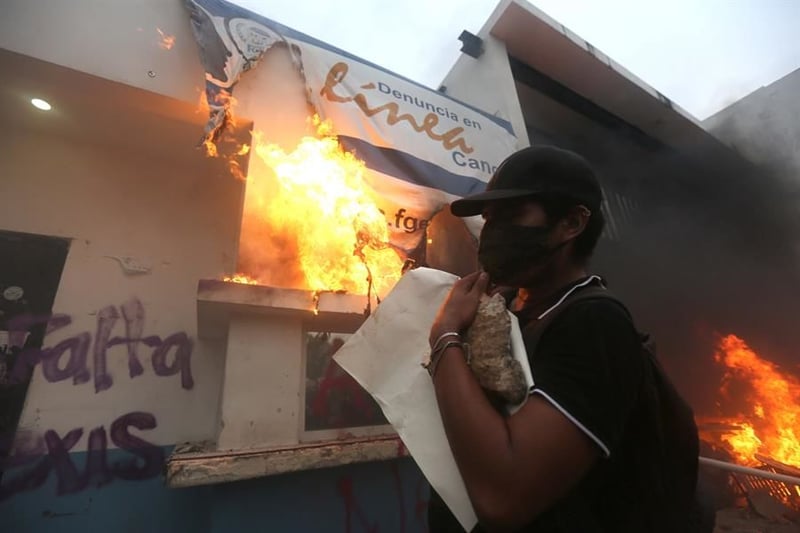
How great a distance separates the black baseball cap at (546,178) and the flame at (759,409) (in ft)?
28.5

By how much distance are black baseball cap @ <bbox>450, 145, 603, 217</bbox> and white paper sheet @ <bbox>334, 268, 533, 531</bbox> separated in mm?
404

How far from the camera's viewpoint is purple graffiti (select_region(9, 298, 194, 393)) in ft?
11.6

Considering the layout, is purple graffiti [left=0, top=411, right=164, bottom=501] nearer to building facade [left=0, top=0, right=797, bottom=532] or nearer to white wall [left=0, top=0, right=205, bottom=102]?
building facade [left=0, top=0, right=797, bottom=532]

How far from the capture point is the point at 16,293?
3.64 m

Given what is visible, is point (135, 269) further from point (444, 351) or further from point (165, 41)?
point (444, 351)

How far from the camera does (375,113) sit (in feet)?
12.3

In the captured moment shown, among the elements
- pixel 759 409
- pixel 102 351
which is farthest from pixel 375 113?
pixel 759 409

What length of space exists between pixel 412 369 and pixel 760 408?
10.1m

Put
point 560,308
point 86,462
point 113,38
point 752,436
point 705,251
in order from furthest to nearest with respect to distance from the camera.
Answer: point 705,251 < point 752,436 < point 86,462 < point 113,38 < point 560,308

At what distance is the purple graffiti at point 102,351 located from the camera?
3.55 meters

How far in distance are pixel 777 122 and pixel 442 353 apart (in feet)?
34.4

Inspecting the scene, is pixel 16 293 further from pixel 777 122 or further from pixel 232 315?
pixel 777 122

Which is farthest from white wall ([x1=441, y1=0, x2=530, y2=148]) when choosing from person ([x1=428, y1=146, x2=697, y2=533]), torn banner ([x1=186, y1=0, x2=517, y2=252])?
person ([x1=428, y1=146, x2=697, y2=533])

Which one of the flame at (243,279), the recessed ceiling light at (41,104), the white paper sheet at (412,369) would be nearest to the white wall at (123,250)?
the recessed ceiling light at (41,104)
